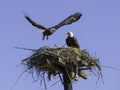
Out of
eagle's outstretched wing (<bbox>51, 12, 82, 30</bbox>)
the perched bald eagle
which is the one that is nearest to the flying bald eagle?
eagle's outstretched wing (<bbox>51, 12, 82, 30</bbox>)

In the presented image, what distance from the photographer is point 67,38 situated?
2561 centimetres

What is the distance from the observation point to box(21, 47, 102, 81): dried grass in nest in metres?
22.3

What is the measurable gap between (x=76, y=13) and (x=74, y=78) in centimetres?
294

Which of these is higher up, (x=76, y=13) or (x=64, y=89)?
(x=76, y=13)

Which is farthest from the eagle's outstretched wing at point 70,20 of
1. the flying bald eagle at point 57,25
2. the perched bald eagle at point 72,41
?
the perched bald eagle at point 72,41

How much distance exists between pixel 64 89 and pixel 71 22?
2884mm

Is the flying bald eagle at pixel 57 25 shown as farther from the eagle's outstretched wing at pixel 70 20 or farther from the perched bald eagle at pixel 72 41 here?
the perched bald eagle at pixel 72 41

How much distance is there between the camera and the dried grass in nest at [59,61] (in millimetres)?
22344

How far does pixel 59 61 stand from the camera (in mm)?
22188

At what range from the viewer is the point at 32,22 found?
2448 centimetres

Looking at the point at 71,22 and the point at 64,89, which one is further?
the point at 71,22

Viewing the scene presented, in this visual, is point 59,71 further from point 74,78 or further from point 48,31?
point 48,31

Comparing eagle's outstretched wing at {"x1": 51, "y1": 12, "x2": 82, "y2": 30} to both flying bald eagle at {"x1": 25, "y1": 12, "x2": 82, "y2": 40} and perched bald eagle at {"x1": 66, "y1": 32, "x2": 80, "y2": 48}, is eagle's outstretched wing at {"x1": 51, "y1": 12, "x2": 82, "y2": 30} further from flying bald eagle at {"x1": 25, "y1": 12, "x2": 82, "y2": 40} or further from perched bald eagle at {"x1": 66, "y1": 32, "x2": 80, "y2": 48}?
perched bald eagle at {"x1": 66, "y1": 32, "x2": 80, "y2": 48}

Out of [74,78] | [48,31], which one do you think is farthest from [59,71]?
[48,31]
